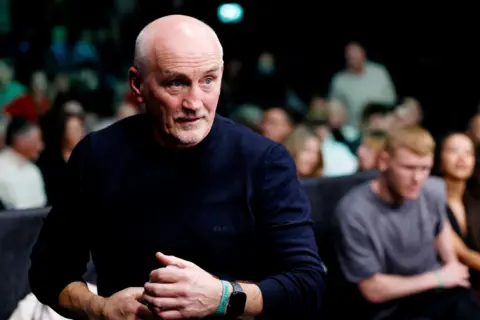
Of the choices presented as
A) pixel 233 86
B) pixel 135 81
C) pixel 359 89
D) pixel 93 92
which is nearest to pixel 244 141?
pixel 135 81

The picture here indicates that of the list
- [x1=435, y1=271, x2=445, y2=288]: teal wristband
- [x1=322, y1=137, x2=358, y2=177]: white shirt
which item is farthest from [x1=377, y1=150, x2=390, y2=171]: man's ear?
[x1=322, y1=137, x2=358, y2=177]: white shirt

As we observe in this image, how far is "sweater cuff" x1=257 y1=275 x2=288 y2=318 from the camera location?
5.61ft

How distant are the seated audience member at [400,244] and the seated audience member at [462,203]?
0.54 m

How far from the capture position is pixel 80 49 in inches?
442

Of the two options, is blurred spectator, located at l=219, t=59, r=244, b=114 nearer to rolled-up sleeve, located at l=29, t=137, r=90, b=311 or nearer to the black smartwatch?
rolled-up sleeve, located at l=29, t=137, r=90, b=311

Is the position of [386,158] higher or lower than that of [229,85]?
higher

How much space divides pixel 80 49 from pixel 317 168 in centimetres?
644

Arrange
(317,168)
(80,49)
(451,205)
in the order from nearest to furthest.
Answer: (451,205), (317,168), (80,49)

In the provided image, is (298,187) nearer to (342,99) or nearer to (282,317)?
(282,317)

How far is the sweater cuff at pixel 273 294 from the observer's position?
1.71 m

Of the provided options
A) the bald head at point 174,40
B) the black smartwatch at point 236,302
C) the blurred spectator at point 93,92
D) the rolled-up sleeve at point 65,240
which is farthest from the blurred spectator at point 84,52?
the black smartwatch at point 236,302

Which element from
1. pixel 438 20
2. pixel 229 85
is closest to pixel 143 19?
pixel 229 85

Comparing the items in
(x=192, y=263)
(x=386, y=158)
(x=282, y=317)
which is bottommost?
(x=386, y=158)

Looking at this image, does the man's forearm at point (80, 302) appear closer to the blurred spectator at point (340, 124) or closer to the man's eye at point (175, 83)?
the man's eye at point (175, 83)
